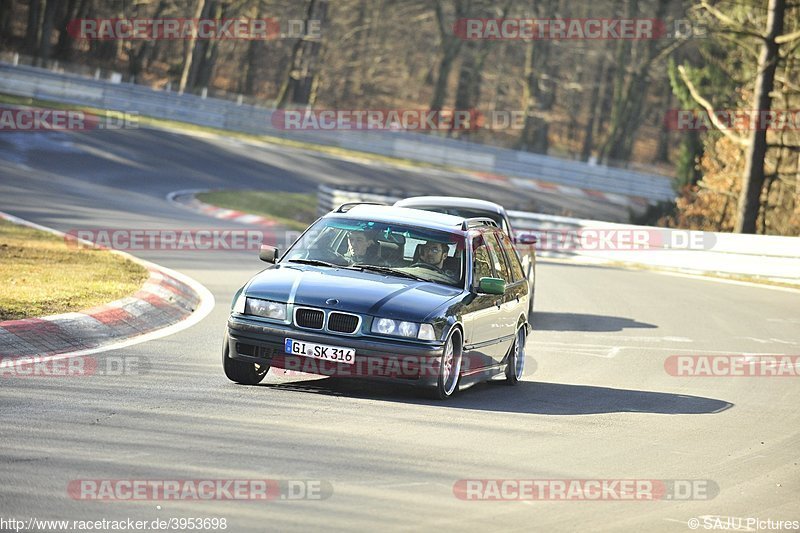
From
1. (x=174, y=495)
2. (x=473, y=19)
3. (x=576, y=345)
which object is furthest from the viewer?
(x=473, y=19)

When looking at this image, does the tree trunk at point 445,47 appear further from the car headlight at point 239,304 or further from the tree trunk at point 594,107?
the car headlight at point 239,304

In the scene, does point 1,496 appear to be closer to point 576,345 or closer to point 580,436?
point 580,436

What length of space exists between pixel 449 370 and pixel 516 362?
70.8 inches

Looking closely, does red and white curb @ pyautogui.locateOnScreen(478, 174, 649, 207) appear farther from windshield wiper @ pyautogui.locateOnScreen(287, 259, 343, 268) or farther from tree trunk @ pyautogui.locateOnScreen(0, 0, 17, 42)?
windshield wiper @ pyautogui.locateOnScreen(287, 259, 343, 268)

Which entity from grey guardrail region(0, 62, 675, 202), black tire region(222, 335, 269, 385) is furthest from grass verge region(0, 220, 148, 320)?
grey guardrail region(0, 62, 675, 202)

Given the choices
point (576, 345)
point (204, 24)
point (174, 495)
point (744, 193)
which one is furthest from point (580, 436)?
point (204, 24)

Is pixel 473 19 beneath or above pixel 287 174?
above

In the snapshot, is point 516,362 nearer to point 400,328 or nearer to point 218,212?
point 400,328

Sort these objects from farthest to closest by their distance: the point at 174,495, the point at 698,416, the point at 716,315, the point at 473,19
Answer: the point at 473,19
the point at 716,315
the point at 698,416
the point at 174,495

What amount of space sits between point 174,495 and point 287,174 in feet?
124

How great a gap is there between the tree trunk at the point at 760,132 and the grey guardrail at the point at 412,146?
17.4 m

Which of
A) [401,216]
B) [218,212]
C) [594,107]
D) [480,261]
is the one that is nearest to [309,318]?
[401,216]

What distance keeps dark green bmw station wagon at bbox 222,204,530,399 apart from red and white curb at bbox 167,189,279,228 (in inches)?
764

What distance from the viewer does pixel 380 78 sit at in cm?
8312
